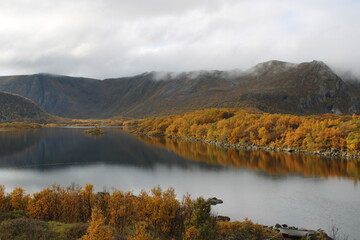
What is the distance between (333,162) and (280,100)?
469 ft

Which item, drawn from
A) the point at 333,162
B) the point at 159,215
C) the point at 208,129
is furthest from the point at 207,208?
the point at 208,129

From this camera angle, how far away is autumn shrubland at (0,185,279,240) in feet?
53.0

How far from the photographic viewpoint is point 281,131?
259ft

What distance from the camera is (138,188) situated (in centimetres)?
3688

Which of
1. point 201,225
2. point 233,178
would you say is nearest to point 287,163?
point 233,178

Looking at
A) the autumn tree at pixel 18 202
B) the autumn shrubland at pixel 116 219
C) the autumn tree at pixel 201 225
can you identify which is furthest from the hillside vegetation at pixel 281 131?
the autumn tree at pixel 18 202

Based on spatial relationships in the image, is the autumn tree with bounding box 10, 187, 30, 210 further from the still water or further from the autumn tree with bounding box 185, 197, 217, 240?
the autumn tree with bounding box 185, 197, 217, 240

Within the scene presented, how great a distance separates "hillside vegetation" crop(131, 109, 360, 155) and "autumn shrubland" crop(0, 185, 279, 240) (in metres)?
50.2

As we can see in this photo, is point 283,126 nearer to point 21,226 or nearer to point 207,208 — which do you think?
point 207,208

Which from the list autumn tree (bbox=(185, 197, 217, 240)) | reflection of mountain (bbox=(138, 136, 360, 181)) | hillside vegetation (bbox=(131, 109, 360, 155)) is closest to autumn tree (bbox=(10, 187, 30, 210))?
autumn tree (bbox=(185, 197, 217, 240))

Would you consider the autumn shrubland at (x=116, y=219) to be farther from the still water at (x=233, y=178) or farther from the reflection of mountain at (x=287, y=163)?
the reflection of mountain at (x=287, y=163)

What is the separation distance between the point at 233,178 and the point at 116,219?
2613 cm

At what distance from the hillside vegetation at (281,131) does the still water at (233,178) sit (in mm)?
6781

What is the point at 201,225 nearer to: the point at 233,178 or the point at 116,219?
the point at 116,219
